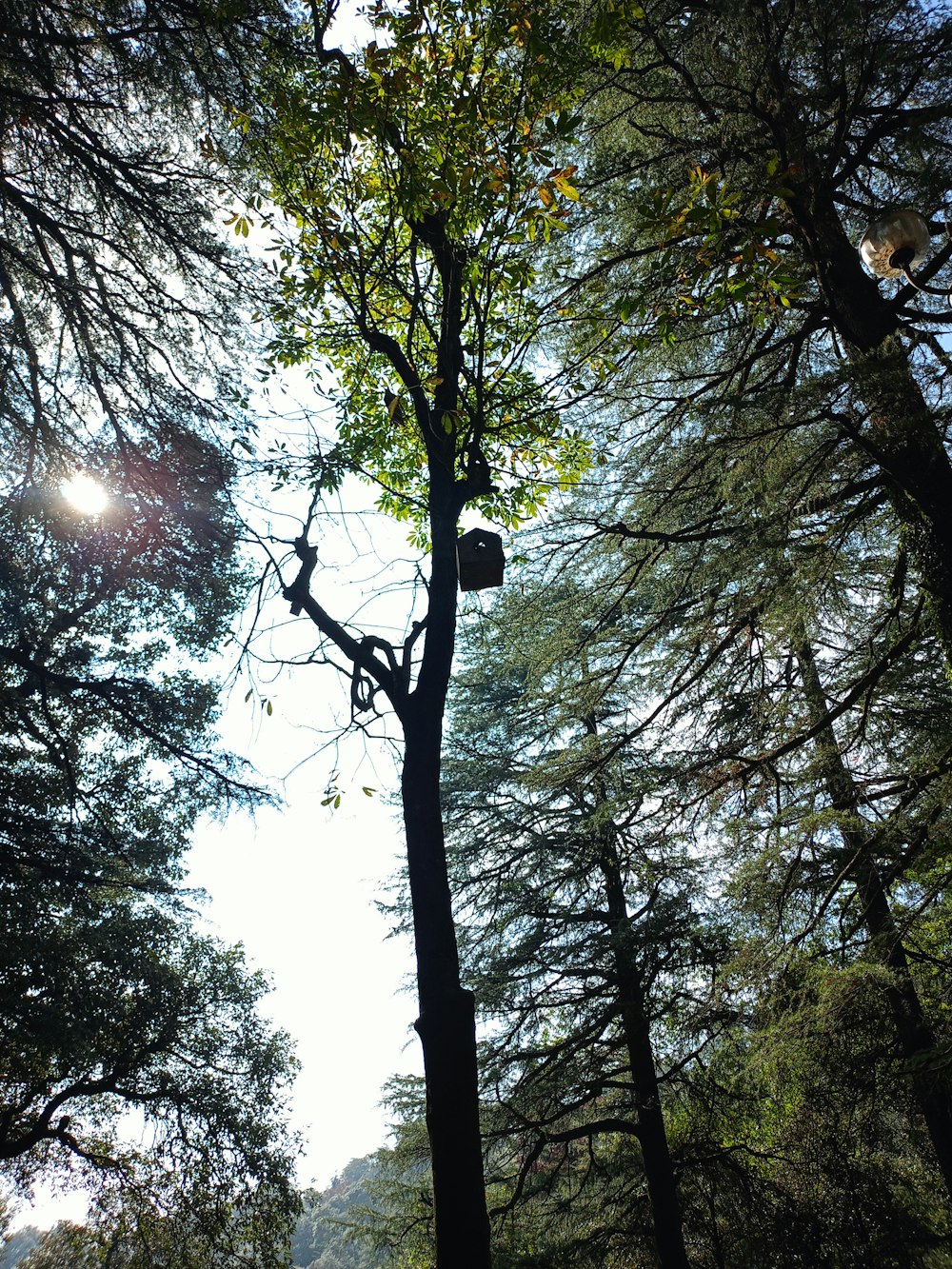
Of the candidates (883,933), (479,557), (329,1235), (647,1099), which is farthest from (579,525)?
(329,1235)

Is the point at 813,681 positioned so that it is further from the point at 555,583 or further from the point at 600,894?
the point at 600,894

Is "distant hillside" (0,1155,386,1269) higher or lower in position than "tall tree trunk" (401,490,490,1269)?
lower

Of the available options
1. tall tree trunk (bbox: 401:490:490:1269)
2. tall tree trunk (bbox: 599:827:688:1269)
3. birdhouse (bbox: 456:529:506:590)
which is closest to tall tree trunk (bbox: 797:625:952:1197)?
birdhouse (bbox: 456:529:506:590)

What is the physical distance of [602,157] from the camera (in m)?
5.98

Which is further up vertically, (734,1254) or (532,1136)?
(532,1136)

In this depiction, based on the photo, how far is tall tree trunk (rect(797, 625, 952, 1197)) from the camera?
180 inches

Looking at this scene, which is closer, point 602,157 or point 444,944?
point 444,944

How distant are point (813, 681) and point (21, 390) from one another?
6992mm

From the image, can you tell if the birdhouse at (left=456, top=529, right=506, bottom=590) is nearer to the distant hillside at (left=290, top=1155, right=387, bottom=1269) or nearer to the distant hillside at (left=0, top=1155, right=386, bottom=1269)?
the distant hillside at (left=0, top=1155, right=386, bottom=1269)

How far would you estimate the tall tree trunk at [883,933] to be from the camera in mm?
4562

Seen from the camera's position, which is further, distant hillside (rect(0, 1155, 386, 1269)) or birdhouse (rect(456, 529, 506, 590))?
distant hillside (rect(0, 1155, 386, 1269))

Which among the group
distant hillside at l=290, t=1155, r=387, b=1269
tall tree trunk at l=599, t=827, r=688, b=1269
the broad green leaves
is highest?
the broad green leaves

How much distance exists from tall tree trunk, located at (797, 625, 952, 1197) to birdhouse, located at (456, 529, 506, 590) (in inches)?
80.6

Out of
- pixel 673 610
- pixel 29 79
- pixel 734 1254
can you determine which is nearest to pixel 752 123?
pixel 673 610
